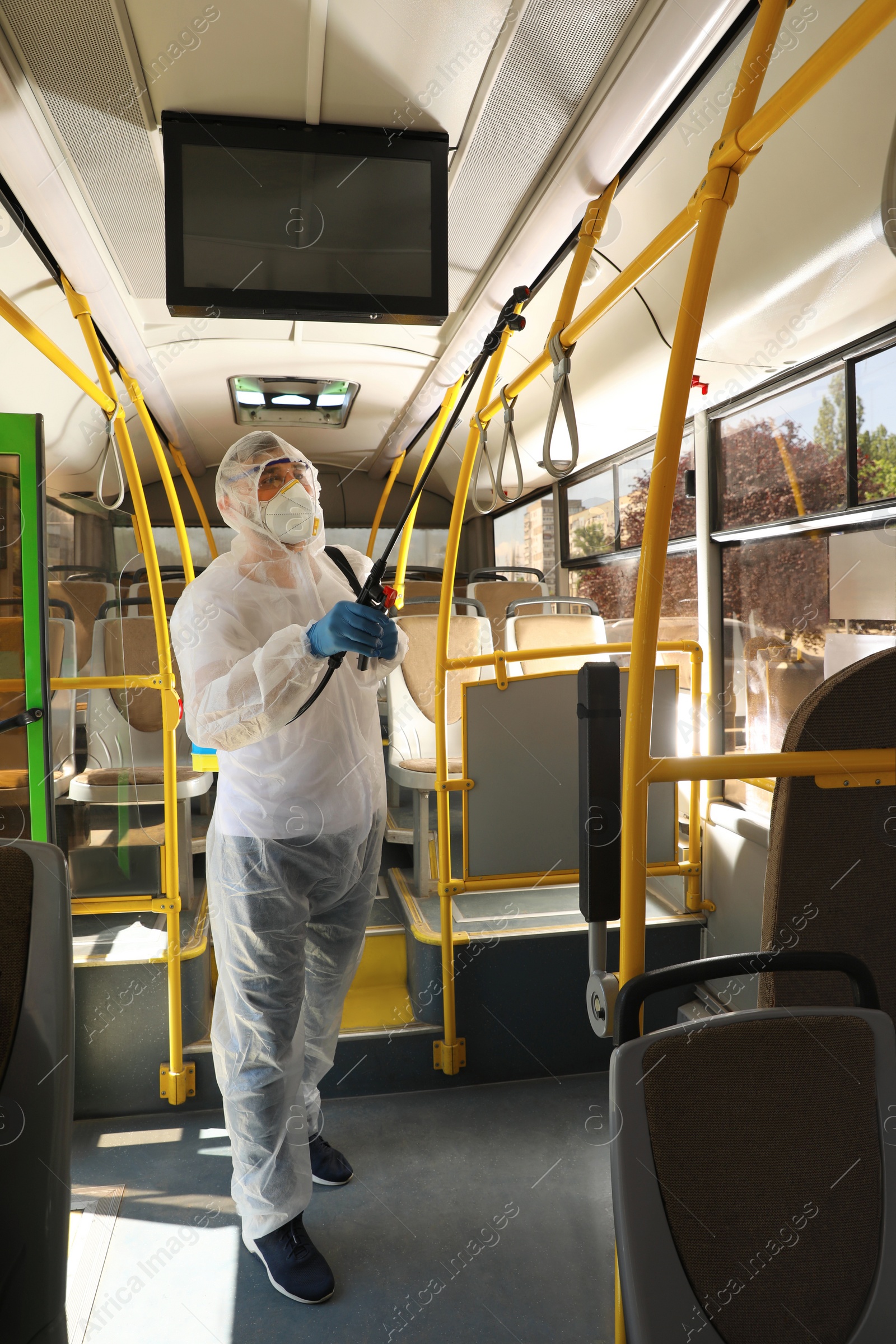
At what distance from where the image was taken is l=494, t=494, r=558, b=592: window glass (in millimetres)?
5605

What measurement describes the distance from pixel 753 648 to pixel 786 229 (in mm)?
1408

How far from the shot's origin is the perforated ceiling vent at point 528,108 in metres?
1.71

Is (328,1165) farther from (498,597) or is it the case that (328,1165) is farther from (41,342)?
(498,597)

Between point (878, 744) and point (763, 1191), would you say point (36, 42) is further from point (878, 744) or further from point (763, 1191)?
point (763, 1191)

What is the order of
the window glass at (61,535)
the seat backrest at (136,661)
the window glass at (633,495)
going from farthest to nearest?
the window glass at (61,535)
the window glass at (633,495)
the seat backrest at (136,661)

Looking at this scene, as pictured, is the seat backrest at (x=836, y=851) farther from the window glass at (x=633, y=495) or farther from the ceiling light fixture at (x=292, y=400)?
the ceiling light fixture at (x=292, y=400)

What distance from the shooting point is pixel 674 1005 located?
2918 mm

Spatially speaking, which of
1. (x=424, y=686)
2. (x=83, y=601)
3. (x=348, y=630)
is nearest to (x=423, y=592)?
(x=424, y=686)

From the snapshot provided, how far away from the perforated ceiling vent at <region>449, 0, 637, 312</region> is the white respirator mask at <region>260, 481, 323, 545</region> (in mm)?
1059

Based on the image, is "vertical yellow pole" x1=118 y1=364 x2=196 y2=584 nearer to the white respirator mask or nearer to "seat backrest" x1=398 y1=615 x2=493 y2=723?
the white respirator mask

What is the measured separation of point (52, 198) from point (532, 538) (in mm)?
4088

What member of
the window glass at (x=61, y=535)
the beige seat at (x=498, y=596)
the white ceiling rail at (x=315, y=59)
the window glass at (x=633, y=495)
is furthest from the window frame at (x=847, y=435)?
the window glass at (x=61, y=535)

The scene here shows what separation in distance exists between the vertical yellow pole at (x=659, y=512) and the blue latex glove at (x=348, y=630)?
0.71 meters

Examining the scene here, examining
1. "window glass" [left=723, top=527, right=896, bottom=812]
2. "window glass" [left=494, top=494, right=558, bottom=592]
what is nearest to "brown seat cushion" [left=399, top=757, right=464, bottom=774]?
"window glass" [left=723, top=527, right=896, bottom=812]
